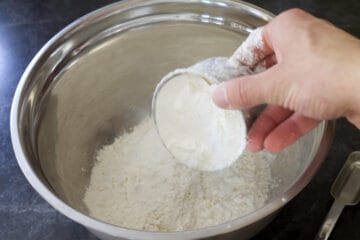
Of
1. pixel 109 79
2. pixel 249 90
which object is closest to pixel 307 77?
pixel 249 90

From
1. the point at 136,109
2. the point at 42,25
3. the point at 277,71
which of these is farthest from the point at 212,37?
the point at 42,25

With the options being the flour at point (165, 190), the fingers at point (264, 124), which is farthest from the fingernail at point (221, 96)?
the flour at point (165, 190)

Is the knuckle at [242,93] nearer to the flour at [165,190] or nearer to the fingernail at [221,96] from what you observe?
the fingernail at [221,96]

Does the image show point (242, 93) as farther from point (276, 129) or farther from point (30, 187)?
point (30, 187)

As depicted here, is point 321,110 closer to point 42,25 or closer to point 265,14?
point 265,14

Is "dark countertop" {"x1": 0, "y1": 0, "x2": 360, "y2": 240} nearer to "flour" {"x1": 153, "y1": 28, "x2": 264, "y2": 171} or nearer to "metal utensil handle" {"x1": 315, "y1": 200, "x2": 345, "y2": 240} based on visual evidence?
"metal utensil handle" {"x1": 315, "y1": 200, "x2": 345, "y2": 240}
